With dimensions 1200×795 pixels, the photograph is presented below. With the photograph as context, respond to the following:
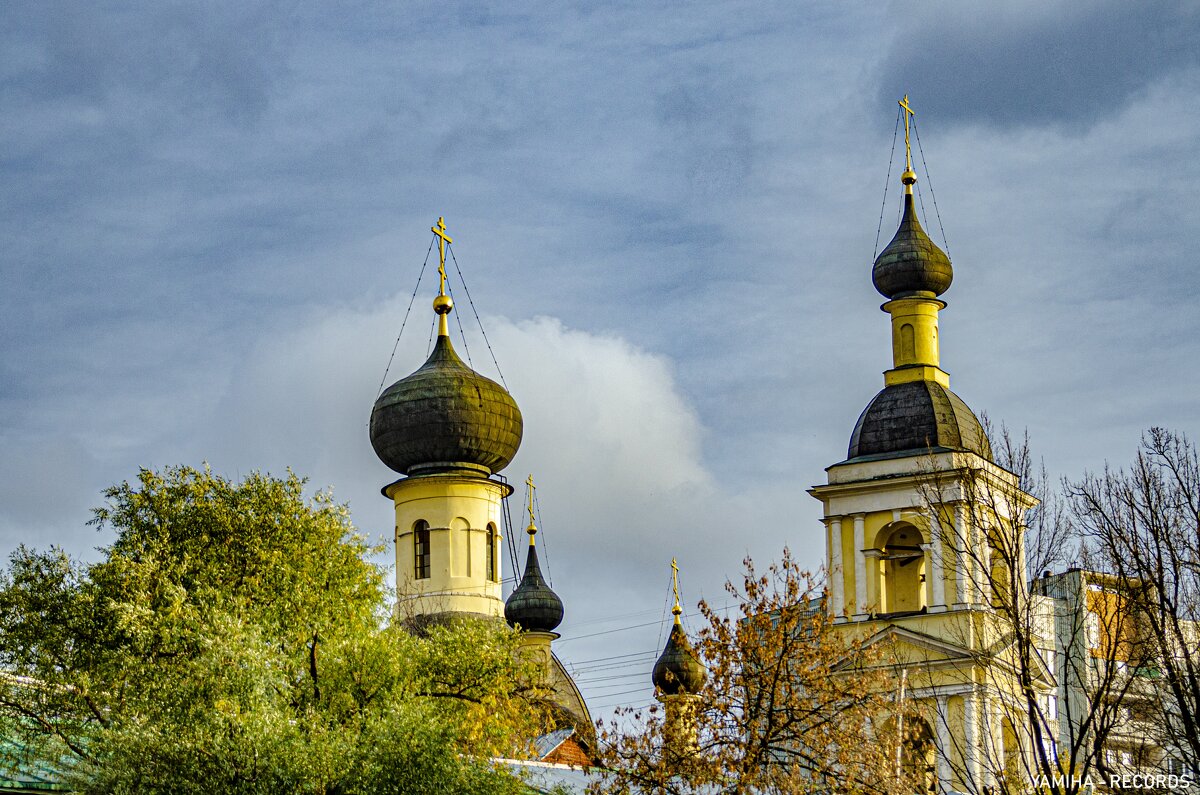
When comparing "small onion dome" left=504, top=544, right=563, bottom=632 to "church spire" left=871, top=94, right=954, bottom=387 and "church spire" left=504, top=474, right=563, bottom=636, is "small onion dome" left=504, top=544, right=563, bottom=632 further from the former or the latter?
"church spire" left=871, top=94, right=954, bottom=387

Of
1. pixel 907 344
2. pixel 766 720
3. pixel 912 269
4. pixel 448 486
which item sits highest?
pixel 912 269

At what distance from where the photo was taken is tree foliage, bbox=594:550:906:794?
89.1 feet

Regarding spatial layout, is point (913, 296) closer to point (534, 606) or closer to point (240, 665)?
point (534, 606)

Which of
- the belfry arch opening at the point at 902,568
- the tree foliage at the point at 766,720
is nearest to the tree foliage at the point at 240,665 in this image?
the tree foliage at the point at 766,720

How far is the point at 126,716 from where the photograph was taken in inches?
1143

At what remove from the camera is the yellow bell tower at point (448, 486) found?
52.6m

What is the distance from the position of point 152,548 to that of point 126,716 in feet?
15.6

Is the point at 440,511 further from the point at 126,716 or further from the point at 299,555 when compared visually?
the point at 126,716

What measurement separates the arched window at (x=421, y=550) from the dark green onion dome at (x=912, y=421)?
10.8m

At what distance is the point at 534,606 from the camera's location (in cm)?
6050

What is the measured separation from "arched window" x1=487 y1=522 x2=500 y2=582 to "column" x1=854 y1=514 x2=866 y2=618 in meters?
9.55

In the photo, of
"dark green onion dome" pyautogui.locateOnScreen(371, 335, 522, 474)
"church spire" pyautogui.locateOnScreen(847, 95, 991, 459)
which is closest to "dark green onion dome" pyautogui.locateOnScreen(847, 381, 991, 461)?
"church spire" pyautogui.locateOnScreen(847, 95, 991, 459)

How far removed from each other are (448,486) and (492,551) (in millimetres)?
2013

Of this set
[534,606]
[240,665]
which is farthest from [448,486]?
[240,665]
